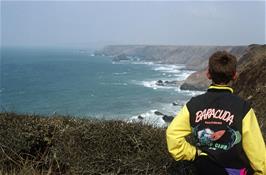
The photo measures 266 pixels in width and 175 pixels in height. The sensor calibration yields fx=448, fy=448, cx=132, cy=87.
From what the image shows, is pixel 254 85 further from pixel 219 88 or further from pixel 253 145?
pixel 253 145

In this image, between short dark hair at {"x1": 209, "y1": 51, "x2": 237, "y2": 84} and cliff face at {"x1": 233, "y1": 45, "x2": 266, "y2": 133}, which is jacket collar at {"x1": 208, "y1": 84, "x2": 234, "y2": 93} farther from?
cliff face at {"x1": 233, "y1": 45, "x2": 266, "y2": 133}

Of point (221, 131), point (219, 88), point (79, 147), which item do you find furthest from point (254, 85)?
point (221, 131)

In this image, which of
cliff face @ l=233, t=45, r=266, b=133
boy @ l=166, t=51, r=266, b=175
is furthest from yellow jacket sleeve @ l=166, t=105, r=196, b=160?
cliff face @ l=233, t=45, r=266, b=133

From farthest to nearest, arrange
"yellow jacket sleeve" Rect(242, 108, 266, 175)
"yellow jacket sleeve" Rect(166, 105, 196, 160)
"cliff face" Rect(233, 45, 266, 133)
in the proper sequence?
1. "cliff face" Rect(233, 45, 266, 133)
2. "yellow jacket sleeve" Rect(166, 105, 196, 160)
3. "yellow jacket sleeve" Rect(242, 108, 266, 175)

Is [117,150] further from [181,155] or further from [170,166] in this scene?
[181,155]

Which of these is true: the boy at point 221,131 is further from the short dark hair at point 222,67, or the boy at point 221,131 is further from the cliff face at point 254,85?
the cliff face at point 254,85

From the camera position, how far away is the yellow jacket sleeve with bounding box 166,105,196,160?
3.92 meters

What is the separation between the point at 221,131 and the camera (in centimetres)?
388

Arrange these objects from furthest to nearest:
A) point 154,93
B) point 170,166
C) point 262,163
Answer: point 154,93 < point 170,166 < point 262,163

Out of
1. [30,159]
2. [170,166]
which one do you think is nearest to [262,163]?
[170,166]

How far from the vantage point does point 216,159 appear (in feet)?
12.9

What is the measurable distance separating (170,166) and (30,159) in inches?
81.7

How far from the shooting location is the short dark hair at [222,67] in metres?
3.84

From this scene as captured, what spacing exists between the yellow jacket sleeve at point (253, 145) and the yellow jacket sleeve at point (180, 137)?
0.48m
